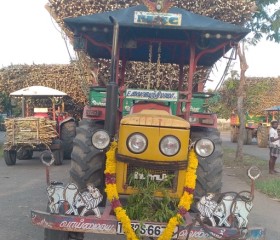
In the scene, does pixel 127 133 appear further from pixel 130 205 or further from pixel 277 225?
pixel 277 225

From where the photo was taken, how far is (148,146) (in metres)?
4.26

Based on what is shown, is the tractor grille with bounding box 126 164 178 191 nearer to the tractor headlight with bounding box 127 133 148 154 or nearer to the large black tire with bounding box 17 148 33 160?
the tractor headlight with bounding box 127 133 148 154

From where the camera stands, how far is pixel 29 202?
7574 mm

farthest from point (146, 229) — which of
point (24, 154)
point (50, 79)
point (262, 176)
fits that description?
point (50, 79)

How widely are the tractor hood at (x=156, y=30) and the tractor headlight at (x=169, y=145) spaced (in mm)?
1611

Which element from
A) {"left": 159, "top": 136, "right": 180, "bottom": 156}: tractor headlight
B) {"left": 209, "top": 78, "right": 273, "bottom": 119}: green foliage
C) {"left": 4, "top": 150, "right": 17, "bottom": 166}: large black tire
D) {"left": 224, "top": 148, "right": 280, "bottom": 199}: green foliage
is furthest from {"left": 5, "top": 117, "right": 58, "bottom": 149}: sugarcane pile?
{"left": 209, "top": 78, "right": 273, "bottom": 119}: green foliage

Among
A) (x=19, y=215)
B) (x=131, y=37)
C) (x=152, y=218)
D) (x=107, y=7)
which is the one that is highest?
(x=107, y=7)

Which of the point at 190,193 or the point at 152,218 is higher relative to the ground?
the point at 190,193

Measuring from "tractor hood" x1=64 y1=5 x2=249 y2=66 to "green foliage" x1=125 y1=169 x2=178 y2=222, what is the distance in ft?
6.21

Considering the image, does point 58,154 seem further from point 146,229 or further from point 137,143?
point 146,229

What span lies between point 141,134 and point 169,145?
291mm

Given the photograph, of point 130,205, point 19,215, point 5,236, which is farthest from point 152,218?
point 19,215

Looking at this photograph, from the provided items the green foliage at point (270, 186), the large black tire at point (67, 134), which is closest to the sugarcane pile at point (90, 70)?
the large black tire at point (67, 134)

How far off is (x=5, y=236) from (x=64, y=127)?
25.4 ft
